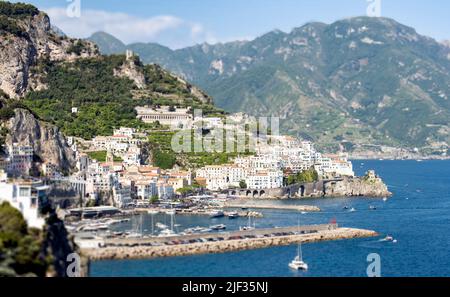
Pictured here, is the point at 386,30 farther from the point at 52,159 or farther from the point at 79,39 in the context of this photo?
the point at 52,159

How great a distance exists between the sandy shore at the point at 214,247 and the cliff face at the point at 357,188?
19553 millimetres

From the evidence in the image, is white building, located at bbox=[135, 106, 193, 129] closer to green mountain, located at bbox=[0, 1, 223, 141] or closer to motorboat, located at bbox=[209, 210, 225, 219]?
green mountain, located at bbox=[0, 1, 223, 141]

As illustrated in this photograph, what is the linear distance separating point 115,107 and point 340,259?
Result: 33533mm

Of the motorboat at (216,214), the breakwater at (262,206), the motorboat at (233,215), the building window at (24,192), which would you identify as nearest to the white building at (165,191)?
the breakwater at (262,206)

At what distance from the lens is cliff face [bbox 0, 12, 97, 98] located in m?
57.7

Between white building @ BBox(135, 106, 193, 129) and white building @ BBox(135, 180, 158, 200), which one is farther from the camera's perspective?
white building @ BBox(135, 106, 193, 129)

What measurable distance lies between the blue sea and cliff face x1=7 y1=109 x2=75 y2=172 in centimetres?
689

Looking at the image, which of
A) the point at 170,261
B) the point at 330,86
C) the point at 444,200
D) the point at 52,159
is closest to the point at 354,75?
the point at 330,86

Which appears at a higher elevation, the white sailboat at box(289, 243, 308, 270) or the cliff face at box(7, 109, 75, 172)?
the cliff face at box(7, 109, 75, 172)

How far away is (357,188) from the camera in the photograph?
54250mm

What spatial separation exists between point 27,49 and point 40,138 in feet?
67.8

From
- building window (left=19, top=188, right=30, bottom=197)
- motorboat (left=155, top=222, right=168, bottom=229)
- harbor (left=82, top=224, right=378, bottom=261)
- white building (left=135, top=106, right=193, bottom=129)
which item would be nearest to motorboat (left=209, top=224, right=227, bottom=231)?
motorboat (left=155, top=222, right=168, bottom=229)

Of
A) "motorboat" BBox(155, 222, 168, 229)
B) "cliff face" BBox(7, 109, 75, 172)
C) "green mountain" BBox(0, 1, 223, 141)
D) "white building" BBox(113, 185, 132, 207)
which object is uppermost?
"green mountain" BBox(0, 1, 223, 141)

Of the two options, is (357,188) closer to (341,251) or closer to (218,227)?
(218,227)
